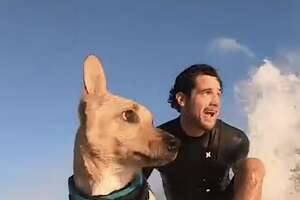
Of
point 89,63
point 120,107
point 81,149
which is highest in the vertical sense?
point 89,63

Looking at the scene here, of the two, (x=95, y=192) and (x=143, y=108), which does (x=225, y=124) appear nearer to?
(x=143, y=108)

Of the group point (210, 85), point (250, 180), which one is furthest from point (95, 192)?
point (210, 85)

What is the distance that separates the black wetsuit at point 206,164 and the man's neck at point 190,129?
0.13 ft

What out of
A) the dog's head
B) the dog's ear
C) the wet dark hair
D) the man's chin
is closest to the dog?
the dog's head

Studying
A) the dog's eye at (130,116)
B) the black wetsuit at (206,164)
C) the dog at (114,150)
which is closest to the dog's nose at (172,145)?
the dog at (114,150)

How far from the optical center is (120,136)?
5688mm

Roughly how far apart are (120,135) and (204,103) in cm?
169

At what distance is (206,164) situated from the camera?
712 cm

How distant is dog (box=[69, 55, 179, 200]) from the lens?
5.58 m

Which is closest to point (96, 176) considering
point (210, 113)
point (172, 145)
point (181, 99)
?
point (172, 145)

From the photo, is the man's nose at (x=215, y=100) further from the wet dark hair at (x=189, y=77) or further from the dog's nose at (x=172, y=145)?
the dog's nose at (x=172, y=145)

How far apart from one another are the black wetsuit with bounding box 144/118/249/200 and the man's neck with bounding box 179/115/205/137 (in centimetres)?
4

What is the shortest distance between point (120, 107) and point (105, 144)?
0.42 m

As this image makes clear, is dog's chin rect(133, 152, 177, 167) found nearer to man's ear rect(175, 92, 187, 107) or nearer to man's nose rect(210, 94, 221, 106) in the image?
man's nose rect(210, 94, 221, 106)
